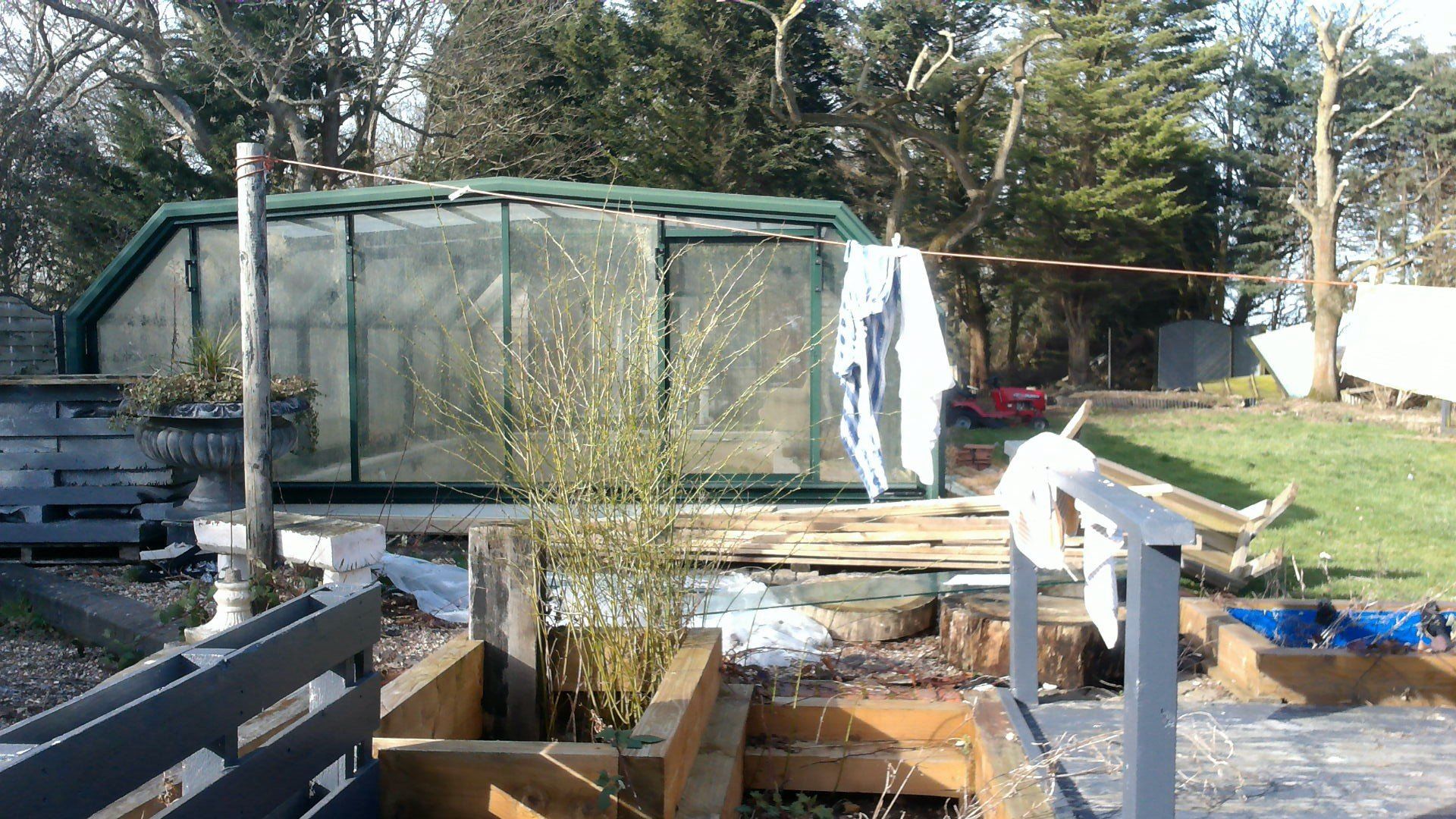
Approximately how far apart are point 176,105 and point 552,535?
14120 mm

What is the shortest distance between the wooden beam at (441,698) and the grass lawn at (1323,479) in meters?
3.92

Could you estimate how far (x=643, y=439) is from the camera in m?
3.61

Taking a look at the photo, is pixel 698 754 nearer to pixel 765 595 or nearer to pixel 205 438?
pixel 765 595

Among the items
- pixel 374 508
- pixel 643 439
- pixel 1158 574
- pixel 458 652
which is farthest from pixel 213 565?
pixel 1158 574

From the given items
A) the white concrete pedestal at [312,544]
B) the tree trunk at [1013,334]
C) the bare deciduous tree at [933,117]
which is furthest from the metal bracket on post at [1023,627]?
the tree trunk at [1013,334]

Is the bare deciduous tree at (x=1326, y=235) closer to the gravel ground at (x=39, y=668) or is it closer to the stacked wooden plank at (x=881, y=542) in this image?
the stacked wooden plank at (x=881, y=542)

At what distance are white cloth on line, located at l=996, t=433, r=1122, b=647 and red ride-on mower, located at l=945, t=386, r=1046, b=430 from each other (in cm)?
1378

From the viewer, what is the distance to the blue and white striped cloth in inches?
226

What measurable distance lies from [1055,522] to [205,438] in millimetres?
4350

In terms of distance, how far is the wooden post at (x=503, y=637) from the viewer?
3.69 meters

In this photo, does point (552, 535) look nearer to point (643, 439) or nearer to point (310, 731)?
point (643, 439)

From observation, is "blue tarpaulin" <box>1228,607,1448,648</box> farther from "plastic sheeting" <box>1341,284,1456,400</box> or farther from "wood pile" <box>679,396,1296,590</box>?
"plastic sheeting" <box>1341,284,1456,400</box>

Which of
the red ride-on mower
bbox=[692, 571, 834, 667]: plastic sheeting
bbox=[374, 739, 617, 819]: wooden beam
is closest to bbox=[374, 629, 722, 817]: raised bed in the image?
bbox=[374, 739, 617, 819]: wooden beam

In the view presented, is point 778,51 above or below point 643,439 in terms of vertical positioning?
above
